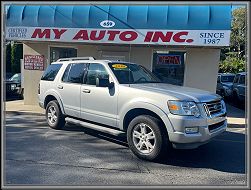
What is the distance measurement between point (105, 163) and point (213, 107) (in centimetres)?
232

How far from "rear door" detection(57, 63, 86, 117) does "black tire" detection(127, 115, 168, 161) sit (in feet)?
5.91

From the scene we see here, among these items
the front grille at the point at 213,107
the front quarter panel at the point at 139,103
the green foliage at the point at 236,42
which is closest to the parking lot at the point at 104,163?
the front quarter panel at the point at 139,103

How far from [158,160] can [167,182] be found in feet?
2.71

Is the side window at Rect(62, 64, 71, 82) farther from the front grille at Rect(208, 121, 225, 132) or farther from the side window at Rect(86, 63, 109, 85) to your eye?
the front grille at Rect(208, 121, 225, 132)

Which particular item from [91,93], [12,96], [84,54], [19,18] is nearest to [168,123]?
[91,93]

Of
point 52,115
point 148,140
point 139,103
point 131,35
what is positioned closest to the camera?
point 148,140

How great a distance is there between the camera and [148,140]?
495 centimetres

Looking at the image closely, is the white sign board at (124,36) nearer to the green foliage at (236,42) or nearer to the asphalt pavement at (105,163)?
the asphalt pavement at (105,163)

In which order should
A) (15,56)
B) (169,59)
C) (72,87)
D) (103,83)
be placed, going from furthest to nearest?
(15,56)
(169,59)
(72,87)
(103,83)

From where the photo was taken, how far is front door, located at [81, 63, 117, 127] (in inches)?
219

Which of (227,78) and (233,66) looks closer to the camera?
(227,78)

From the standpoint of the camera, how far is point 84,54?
11188mm

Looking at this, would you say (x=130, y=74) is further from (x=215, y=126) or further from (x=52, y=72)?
(x=52, y=72)

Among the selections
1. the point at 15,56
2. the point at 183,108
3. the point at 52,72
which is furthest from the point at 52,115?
the point at 15,56
